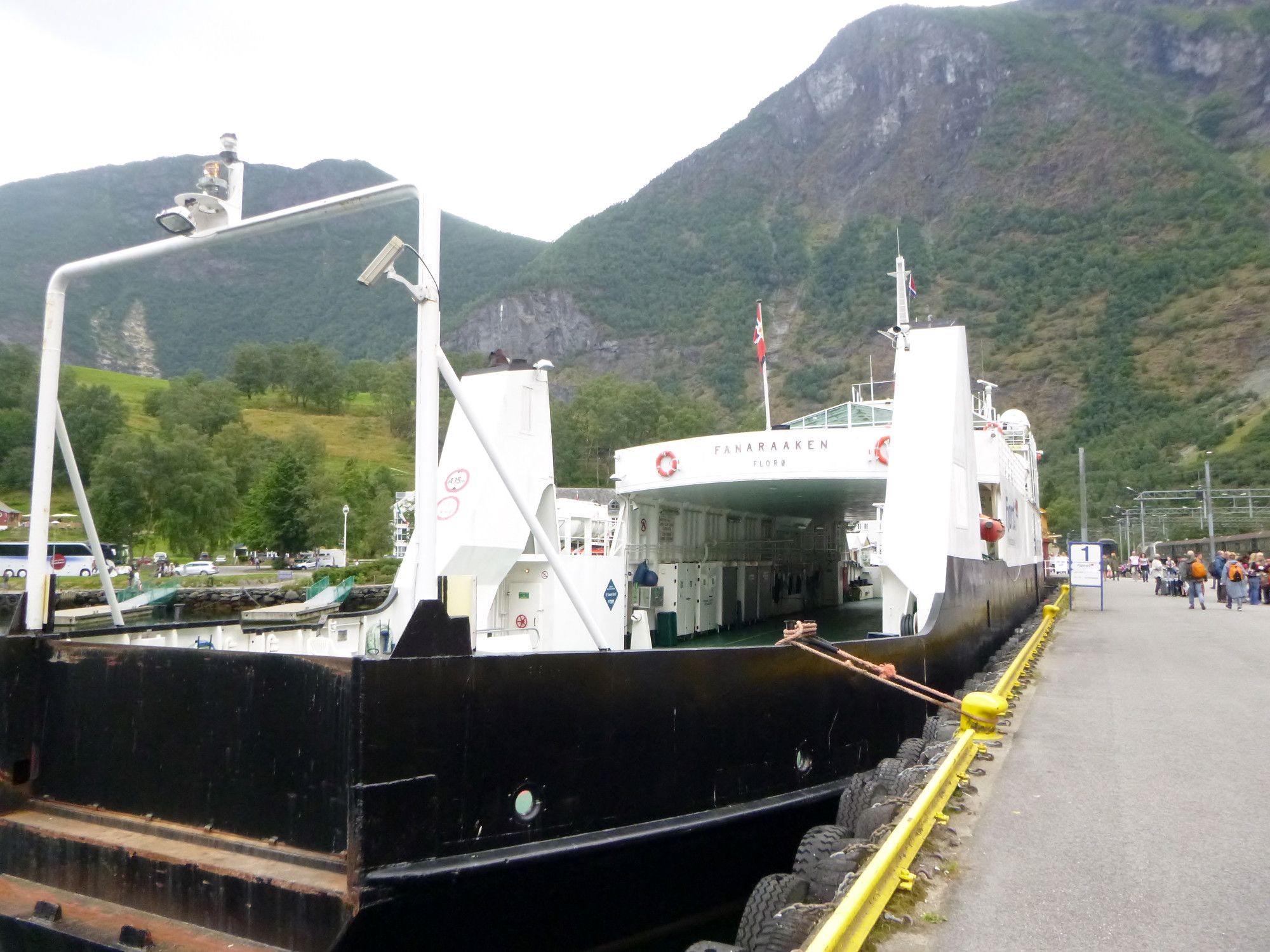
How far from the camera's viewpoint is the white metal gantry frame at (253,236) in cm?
444

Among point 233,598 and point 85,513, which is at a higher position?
point 85,513

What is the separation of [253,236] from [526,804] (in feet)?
11.6

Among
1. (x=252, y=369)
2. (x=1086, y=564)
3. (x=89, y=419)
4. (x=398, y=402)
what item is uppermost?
(x=252, y=369)

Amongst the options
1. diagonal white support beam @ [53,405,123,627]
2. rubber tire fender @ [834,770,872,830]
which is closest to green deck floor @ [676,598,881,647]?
rubber tire fender @ [834,770,872,830]

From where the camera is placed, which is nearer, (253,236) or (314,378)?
(253,236)

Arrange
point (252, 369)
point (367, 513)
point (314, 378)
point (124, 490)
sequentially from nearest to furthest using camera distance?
1. point (124, 490)
2. point (367, 513)
3. point (314, 378)
4. point (252, 369)

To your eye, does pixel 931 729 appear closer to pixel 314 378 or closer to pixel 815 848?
pixel 815 848

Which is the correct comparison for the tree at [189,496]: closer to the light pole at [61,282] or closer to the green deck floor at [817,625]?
the green deck floor at [817,625]

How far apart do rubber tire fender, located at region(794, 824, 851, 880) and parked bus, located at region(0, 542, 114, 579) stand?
34827 millimetres

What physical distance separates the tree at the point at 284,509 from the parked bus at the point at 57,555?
8928mm

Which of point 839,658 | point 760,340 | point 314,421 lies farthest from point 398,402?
point 839,658

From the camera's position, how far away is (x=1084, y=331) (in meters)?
125

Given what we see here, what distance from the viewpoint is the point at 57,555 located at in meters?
36.8

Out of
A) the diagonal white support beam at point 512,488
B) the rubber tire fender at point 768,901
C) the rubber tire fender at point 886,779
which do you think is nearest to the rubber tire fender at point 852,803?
the rubber tire fender at point 886,779
